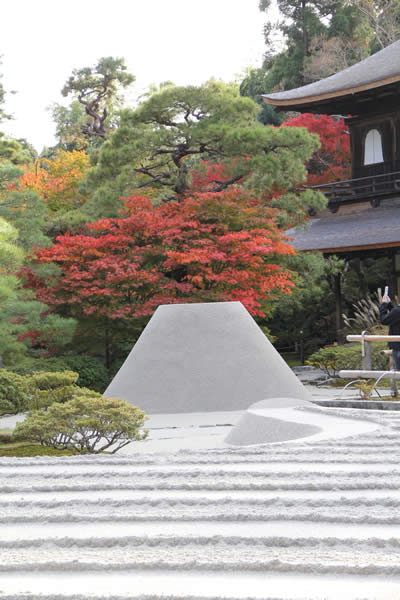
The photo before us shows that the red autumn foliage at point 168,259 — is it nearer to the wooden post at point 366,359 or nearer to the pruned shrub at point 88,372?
the pruned shrub at point 88,372

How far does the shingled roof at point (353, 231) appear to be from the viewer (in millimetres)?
16594

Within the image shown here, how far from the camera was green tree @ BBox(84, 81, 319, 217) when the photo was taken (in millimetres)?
14797

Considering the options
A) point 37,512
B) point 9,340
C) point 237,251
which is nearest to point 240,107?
point 237,251

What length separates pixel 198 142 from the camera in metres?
15.2

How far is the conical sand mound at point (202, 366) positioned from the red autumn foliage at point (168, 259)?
2745 millimetres

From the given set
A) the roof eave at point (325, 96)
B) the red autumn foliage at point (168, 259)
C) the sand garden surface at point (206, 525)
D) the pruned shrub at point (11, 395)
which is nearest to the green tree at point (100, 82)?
the roof eave at point (325, 96)

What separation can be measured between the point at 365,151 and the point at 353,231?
10.9 feet

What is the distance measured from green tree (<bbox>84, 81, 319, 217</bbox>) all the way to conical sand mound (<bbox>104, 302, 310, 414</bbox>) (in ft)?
19.0

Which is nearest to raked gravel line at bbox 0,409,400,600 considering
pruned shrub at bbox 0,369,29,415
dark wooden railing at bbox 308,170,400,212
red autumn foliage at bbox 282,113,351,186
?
pruned shrub at bbox 0,369,29,415

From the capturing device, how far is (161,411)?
9.37 metres

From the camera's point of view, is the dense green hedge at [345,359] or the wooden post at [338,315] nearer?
the dense green hedge at [345,359]

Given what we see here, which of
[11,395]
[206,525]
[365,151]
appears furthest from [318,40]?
[206,525]

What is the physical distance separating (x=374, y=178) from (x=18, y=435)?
14.9m

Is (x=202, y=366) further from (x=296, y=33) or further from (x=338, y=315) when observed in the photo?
(x=296, y=33)
